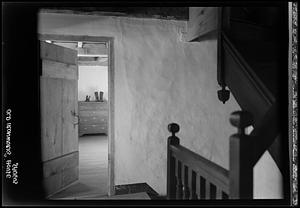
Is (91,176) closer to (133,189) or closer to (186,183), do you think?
(133,189)

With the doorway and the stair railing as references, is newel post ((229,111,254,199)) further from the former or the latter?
the doorway

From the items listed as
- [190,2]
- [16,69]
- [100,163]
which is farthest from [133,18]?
[100,163]

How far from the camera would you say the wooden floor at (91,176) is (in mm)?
1611

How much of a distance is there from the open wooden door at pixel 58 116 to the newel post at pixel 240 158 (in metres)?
0.94

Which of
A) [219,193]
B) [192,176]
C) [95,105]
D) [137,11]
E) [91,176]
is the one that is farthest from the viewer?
[95,105]

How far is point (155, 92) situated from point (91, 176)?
108cm

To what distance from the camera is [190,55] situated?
1669 mm

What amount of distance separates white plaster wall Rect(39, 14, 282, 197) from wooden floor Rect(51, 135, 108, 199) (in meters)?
0.19

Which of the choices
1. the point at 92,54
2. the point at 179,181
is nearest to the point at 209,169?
the point at 179,181

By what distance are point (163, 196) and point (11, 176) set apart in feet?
2.69

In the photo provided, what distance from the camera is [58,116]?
1.71 meters

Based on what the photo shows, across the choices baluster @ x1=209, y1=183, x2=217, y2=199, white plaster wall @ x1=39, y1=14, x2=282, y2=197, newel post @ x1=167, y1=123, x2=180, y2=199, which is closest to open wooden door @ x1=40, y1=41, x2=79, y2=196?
white plaster wall @ x1=39, y1=14, x2=282, y2=197

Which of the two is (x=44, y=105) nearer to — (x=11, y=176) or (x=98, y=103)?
(x=11, y=176)

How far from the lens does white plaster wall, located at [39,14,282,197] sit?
1586 mm
